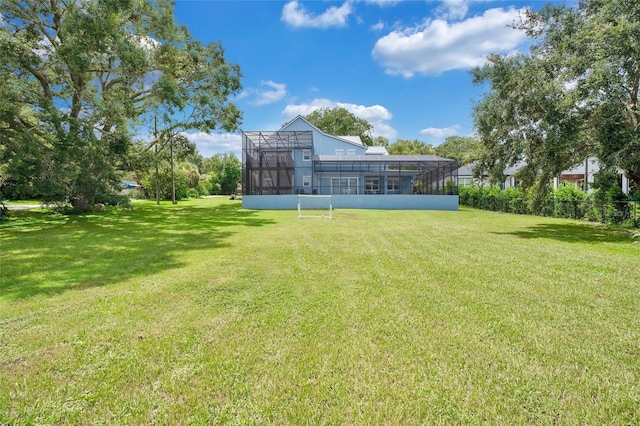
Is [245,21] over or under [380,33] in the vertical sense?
under

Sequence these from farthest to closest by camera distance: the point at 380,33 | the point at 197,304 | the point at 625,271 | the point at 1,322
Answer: the point at 380,33
the point at 625,271
the point at 197,304
the point at 1,322

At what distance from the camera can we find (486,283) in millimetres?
4820

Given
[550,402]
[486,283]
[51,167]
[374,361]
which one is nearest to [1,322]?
[374,361]

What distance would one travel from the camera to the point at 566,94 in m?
8.70

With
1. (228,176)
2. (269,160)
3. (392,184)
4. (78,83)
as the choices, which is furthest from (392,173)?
(228,176)

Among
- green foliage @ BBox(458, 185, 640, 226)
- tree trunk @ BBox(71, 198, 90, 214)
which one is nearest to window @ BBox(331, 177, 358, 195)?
green foliage @ BBox(458, 185, 640, 226)

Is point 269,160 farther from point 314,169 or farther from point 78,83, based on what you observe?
point 78,83

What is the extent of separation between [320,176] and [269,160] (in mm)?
5222

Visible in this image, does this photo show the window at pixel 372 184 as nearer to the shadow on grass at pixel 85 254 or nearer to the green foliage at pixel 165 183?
the shadow on grass at pixel 85 254

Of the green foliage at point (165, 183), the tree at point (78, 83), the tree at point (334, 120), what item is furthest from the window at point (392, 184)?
the tree at point (334, 120)

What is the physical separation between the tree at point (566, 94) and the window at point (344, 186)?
45.6 ft

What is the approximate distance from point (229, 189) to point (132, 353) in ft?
162

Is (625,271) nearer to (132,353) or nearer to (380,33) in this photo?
(132,353)

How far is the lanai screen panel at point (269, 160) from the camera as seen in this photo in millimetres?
21969
